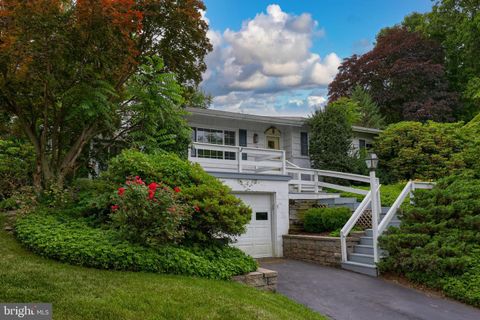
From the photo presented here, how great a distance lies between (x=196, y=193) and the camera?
24.5 feet

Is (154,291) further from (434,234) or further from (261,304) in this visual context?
(434,234)

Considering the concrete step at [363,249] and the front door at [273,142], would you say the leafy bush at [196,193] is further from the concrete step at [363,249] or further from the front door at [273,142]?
the front door at [273,142]

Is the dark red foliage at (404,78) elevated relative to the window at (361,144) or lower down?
elevated

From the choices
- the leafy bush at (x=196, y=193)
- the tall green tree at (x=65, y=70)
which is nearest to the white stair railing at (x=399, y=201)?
the leafy bush at (x=196, y=193)

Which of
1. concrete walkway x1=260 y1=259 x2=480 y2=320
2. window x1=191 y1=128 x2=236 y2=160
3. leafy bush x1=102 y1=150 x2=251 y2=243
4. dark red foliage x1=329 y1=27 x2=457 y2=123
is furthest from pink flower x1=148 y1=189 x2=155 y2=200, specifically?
dark red foliage x1=329 y1=27 x2=457 y2=123

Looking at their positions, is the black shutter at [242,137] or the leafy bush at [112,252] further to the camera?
the black shutter at [242,137]

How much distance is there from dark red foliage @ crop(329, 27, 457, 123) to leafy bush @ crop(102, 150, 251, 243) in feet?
74.9

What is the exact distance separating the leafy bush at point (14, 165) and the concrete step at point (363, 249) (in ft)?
28.0

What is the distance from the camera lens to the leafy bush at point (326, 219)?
37.9ft

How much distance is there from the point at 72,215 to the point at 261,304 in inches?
171

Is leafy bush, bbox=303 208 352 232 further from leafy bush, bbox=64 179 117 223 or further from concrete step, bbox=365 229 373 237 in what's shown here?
leafy bush, bbox=64 179 117 223

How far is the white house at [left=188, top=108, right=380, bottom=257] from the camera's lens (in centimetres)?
1188

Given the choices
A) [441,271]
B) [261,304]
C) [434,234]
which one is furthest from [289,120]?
[261,304]

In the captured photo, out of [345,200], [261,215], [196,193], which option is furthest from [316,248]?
[196,193]
